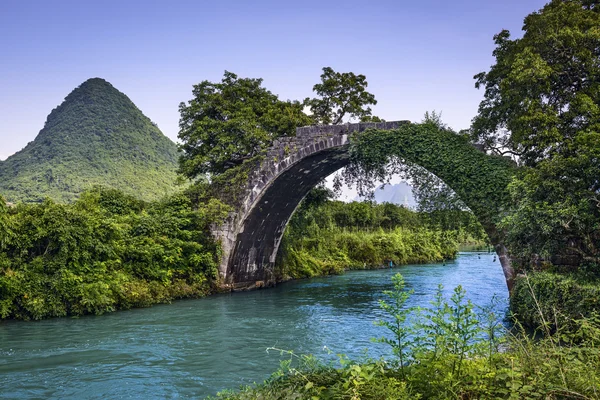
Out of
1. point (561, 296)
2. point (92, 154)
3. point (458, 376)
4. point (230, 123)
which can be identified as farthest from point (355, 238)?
point (92, 154)

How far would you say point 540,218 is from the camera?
8.91 m

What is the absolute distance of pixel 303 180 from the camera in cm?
1836

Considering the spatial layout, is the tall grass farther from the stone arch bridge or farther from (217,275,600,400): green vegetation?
(217,275,600,400): green vegetation

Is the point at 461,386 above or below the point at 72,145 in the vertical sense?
below

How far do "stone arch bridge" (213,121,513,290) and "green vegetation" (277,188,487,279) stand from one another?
102 centimetres

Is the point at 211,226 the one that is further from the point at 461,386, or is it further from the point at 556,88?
the point at 461,386

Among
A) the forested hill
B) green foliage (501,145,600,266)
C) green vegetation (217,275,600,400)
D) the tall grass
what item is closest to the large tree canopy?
the tall grass

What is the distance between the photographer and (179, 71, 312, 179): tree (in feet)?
55.9

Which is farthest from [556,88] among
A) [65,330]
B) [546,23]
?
[65,330]

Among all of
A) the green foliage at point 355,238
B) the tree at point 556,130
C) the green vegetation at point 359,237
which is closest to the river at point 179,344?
the green vegetation at point 359,237

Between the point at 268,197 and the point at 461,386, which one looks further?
the point at 268,197

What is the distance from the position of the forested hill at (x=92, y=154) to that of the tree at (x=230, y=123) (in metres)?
25.0

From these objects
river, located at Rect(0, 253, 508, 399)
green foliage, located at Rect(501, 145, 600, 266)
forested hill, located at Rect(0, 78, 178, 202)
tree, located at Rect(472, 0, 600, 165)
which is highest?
forested hill, located at Rect(0, 78, 178, 202)

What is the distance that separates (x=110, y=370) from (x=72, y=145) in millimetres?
53993
